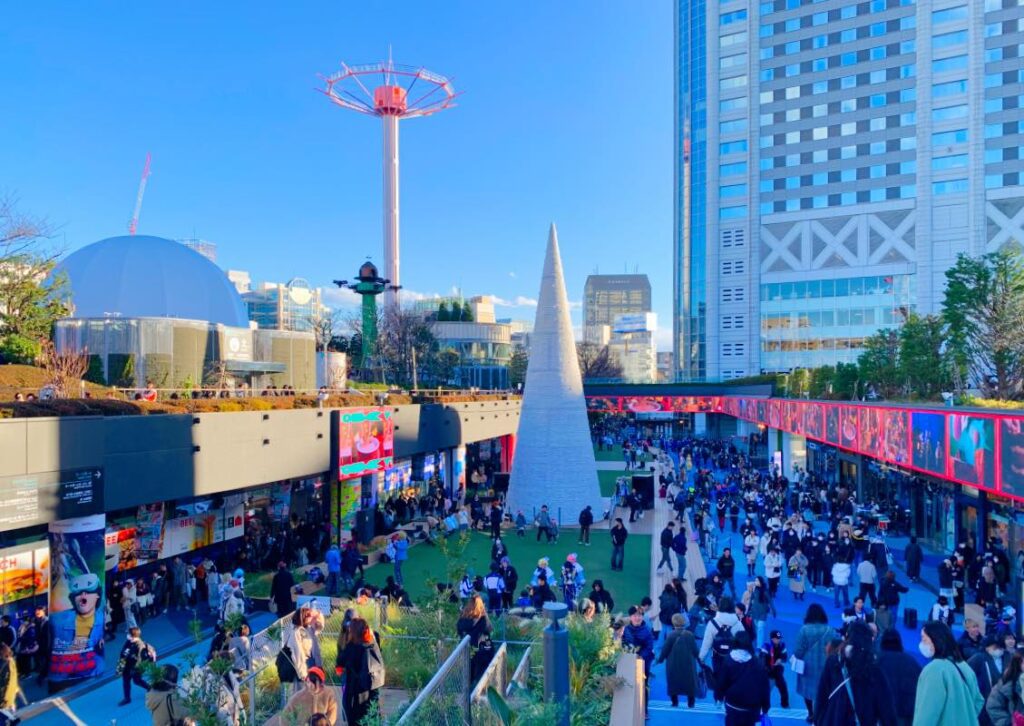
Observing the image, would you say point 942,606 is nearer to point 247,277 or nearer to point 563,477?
point 563,477

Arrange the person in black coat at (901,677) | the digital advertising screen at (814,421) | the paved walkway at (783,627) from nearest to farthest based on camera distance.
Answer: the person in black coat at (901,677)
the paved walkway at (783,627)
the digital advertising screen at (814,421)

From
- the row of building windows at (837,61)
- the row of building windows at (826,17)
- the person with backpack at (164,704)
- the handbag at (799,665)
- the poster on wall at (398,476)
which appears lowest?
the poster on wall at (398,476)

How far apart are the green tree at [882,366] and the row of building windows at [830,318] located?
26.5 m

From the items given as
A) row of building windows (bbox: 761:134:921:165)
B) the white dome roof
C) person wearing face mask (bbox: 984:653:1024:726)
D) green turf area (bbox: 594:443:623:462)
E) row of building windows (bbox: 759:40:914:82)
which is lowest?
green turf area (bbox: 594:443:623:462)

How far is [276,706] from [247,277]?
15269cm

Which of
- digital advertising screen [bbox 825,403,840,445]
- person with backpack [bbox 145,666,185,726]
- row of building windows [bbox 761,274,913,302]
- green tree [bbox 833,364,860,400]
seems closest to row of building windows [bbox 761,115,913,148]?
row of building windows [bbox 761,274,913,302]

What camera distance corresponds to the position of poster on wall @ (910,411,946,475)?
13852mm

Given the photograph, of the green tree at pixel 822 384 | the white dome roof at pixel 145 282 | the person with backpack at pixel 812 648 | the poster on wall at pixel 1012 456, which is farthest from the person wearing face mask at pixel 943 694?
the green tree at pixel 822 384

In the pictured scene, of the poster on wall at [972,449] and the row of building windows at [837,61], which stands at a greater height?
the row of building windows at [837,61]

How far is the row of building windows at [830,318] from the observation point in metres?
58.5

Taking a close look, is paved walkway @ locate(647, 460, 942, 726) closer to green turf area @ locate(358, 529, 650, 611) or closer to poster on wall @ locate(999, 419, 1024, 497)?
green turf area @ locate(358, 529, 650, 611)

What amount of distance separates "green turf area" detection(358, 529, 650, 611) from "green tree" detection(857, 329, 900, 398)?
13.7m

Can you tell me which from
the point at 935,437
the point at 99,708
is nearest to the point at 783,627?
the point at 935,437

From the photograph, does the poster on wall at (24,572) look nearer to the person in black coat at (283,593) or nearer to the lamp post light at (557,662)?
the person in black coat at (283,593)
